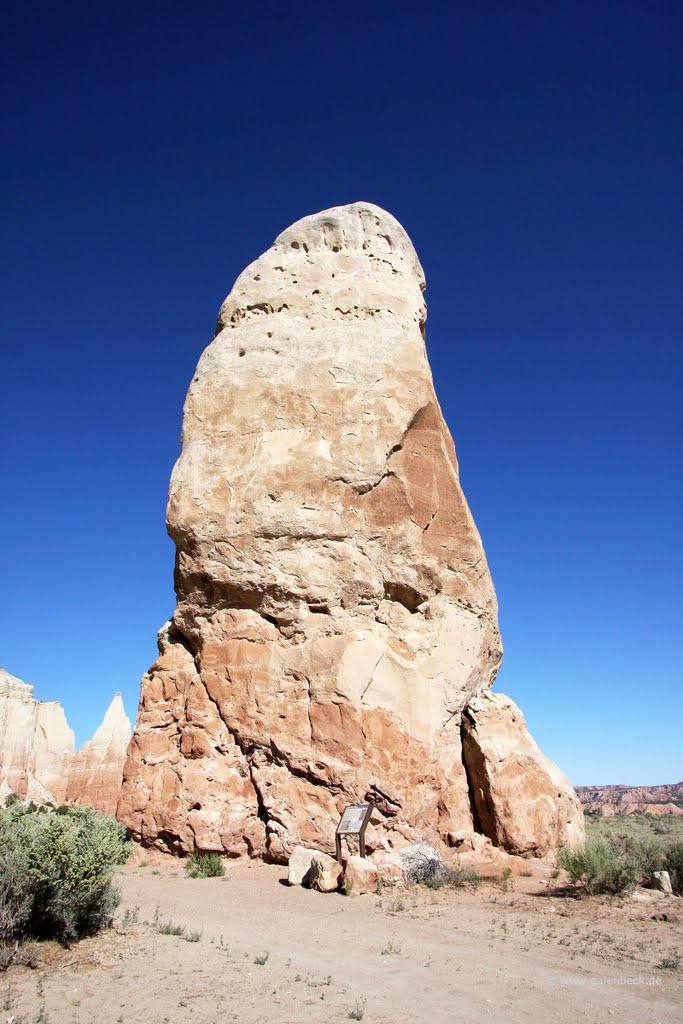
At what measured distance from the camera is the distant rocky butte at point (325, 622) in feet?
35.6

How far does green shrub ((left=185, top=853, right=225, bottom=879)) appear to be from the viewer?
390 inches

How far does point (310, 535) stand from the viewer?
38.6 feet

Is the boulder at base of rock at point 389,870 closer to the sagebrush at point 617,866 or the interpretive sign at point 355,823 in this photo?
the interpretive sign at point 355,823

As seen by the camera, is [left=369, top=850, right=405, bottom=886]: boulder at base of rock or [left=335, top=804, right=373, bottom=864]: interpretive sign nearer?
[left=335, top=804, right=373, bottom=864]: interpretive sign

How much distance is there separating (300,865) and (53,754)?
121ft

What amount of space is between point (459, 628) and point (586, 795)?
3358 inches

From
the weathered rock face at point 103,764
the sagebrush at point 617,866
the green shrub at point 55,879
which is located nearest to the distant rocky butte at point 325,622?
the sagebrush at point 617,866

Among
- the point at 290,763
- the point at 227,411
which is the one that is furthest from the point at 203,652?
the point at 227,411

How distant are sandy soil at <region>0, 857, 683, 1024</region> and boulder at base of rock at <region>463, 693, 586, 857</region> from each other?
235cm

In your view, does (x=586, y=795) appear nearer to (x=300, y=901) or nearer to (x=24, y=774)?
(x=24, y=774)

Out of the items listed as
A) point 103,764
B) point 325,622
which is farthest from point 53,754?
point 325,622

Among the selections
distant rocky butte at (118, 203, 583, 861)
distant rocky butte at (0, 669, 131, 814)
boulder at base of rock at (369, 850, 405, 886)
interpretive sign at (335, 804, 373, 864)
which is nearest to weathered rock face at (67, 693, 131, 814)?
distant rocky butte at (0, 669, 131, 814)

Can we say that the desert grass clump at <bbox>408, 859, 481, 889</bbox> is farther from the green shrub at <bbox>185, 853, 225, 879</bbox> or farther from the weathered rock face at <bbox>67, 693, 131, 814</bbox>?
the weathered rock face at <bbox>67, 693, 131, 814</bbox>

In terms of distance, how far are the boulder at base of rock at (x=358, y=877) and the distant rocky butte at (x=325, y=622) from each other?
1317 millimetres
